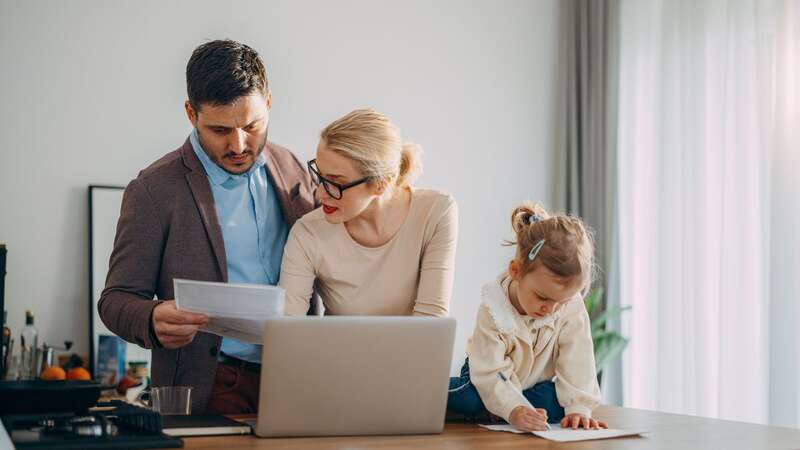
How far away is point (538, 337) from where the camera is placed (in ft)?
6.81

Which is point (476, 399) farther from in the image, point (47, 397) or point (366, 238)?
point (47, 397)

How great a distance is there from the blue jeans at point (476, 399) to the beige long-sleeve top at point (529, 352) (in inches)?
0.8

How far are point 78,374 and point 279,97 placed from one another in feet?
4.96

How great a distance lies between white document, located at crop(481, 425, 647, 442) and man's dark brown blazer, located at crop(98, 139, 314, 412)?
0.76 metres

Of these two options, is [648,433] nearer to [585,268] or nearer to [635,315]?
[585,268]

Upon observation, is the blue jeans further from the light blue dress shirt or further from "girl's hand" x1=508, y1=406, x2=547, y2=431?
the light blue dress shirt

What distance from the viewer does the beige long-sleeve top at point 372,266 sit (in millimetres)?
2246

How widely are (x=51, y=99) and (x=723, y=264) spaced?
300cm

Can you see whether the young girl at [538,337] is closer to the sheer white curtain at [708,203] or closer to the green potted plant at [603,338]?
the sheer white curtain at [708,203]

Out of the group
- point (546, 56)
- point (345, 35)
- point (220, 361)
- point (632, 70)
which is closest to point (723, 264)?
point (632, 70)

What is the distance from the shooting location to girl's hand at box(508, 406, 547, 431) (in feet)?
6.14

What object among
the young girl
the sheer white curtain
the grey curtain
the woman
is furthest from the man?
the grey curtain

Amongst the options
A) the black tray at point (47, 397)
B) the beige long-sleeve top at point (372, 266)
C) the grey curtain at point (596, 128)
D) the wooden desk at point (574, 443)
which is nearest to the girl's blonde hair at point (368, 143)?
the beige long-sleeve top at point (372, 266)

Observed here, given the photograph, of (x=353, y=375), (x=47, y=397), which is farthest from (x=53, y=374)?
(x=353, y=375)
